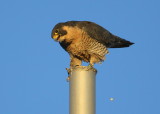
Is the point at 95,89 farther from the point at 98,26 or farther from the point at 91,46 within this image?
the point at 98,26

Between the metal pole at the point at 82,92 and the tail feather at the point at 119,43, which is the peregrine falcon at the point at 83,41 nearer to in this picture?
the tail feather at the point at 119,43

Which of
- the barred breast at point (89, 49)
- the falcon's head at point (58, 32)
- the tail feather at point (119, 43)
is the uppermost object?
the tail feather at point (119, 43)

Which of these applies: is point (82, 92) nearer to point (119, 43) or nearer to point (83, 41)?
point (83, 41)

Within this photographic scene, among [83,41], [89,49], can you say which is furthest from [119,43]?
[83,41]

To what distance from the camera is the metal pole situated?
4062 mm

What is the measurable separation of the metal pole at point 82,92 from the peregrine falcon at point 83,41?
8.63ft

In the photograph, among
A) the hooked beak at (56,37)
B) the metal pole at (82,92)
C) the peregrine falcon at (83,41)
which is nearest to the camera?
the metal pole at (82,92)

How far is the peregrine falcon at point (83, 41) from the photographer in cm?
714

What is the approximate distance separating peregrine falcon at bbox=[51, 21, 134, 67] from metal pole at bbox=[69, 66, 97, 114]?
104 inches

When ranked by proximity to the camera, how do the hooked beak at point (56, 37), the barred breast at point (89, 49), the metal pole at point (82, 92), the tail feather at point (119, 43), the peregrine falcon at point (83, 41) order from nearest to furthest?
the metal pole at point (82, 92)
the hooked beak at point (56, 37)
the peregrine falcon at point (83, 41)
the barred breast at point (89, 49)
the tail feather at point (119, 43)

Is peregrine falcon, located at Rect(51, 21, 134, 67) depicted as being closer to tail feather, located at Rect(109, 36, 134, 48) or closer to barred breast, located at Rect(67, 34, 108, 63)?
barred breast, located at Rect(67, 34, 108, 63)

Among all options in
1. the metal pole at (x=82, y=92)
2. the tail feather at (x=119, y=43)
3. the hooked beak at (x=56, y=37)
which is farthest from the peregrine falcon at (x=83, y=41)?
the metal pole at (x=82, y=92)

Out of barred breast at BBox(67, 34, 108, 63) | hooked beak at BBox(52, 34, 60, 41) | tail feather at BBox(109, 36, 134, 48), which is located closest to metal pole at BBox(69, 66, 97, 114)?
hooked beak at BBox(52, 34, 60, 41)

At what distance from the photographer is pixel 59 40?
275 inches
